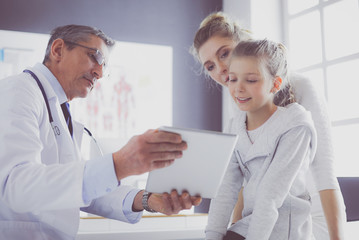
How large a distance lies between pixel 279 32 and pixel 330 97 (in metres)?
1.11

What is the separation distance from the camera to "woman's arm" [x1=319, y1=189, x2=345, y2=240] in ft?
4.25

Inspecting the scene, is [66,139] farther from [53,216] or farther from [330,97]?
[330,97]

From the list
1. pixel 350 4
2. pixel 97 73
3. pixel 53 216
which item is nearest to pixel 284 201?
pixel 53 216

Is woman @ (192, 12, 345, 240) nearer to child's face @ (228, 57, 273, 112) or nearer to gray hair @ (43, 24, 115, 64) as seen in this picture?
child's face @ (228, 57, 273, 112)

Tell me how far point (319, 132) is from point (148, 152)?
0.74 meters

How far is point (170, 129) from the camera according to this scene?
1.02m

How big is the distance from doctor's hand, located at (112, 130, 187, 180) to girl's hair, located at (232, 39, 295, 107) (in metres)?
0.59

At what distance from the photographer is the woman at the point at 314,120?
1337 millimetres

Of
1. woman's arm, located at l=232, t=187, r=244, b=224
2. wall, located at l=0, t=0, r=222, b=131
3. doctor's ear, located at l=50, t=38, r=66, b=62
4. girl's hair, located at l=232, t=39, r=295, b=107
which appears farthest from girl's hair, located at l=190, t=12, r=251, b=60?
wall, located at l=0, t=0, r=222, b=131

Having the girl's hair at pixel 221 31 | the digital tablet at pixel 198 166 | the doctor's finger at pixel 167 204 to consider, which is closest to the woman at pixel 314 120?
the girl's hair at pixel 221 31

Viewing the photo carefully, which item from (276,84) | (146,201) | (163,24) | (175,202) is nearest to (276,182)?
(175,202)

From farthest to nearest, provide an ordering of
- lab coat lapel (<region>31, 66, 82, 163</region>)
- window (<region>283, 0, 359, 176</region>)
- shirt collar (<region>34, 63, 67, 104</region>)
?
window (<region>283, 0, 359, 176</region>) < shirt collar (<region>34, 63, 67, 104</region>) < lab coat lapel (<region>31, 66, 82, 163</region>)

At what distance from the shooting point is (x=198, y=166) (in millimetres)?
1125

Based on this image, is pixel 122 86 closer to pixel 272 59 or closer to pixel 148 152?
pixel 272 59
